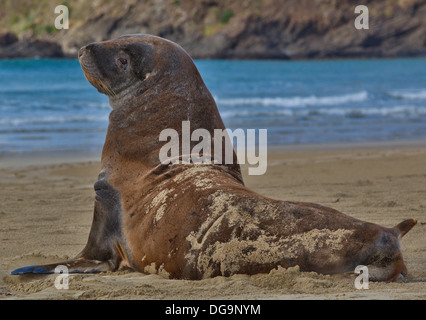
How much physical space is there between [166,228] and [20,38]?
253ft

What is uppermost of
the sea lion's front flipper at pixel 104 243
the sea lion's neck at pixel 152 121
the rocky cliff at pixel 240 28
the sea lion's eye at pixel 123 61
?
the rocky cliff at pixel 240 28

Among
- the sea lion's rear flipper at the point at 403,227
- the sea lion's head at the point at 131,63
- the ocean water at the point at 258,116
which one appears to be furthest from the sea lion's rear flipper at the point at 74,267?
the ocean water at the point at 258,116

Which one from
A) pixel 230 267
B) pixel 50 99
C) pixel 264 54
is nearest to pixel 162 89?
pixel 230 267

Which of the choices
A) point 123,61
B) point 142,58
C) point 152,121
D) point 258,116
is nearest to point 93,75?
point 123,61

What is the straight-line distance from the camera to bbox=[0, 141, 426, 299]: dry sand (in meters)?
3.57

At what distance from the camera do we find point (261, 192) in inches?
296

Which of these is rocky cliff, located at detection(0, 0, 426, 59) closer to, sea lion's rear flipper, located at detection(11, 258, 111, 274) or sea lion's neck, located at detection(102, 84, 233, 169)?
sea lion's neck, located at detection(102, 84, 233, 169)

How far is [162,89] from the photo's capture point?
4629 mm

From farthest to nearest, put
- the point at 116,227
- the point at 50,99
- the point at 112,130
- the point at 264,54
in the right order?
1. the point at 264,54
2. the point at 50,99
3. the point at 112,130
4. the point at 116,227

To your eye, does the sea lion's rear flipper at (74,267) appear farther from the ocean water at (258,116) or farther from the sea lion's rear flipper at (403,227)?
the ocean water at (258,116)

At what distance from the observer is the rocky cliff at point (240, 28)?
74.8 metres

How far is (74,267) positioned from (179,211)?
0.83 metres

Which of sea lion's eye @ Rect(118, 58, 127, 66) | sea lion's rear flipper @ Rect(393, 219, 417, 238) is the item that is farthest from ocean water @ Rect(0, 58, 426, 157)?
sea lion's rear flipper @ Rect(393, 219, 417, 238)

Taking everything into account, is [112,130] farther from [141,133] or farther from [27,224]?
[27,224]
